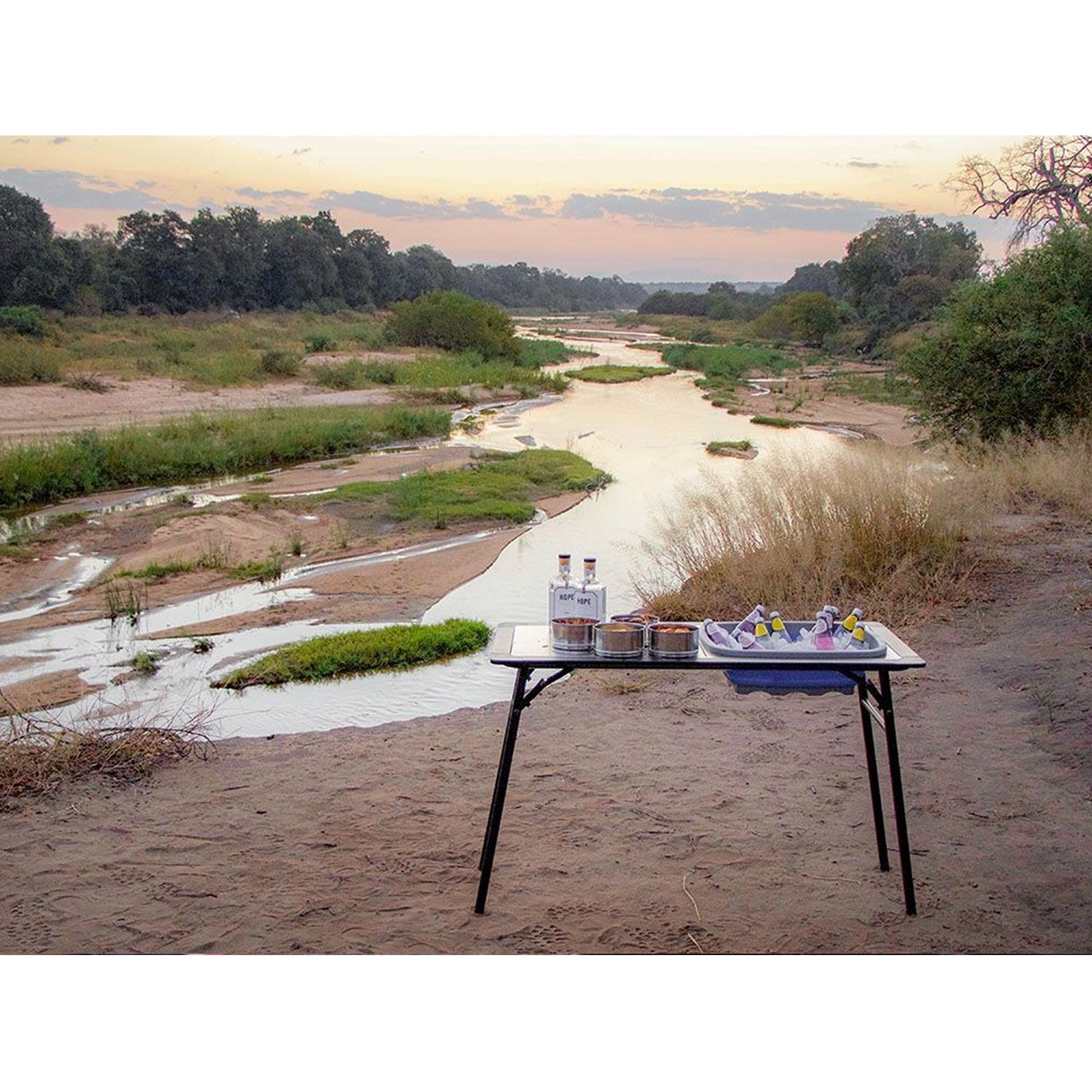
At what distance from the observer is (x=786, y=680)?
8.92 feet

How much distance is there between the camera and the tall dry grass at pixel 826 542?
5.65 meters

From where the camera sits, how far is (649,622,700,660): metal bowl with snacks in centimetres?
268

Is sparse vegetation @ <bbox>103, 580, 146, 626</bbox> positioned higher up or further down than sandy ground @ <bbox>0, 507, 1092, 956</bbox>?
further down

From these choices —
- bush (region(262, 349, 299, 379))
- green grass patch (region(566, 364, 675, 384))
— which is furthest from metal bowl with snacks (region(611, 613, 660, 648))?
green grass patch (region(566, 364, 675, 384))

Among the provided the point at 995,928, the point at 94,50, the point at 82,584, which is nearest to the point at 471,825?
the point at 995,928

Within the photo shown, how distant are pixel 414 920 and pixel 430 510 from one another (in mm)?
5323

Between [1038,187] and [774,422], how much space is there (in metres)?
2.97

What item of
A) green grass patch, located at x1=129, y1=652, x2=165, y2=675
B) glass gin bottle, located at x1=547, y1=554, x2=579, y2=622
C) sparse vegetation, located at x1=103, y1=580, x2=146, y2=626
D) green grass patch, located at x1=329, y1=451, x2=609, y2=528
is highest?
glass gin bottle, located at x1=547, y1=554, x2=579, y2=622

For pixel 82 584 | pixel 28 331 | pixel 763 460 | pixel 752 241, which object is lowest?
pixel 82 584

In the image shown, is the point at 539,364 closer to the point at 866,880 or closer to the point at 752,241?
the point at 752,241

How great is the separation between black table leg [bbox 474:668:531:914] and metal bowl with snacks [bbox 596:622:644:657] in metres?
0.18

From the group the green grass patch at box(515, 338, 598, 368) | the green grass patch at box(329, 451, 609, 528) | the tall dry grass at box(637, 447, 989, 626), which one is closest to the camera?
the tall dry grass at box(637, 447, 989, 626)

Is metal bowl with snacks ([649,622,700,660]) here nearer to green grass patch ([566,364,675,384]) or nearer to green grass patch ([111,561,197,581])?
green grass patch ([111,561,197,581])

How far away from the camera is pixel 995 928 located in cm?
280
